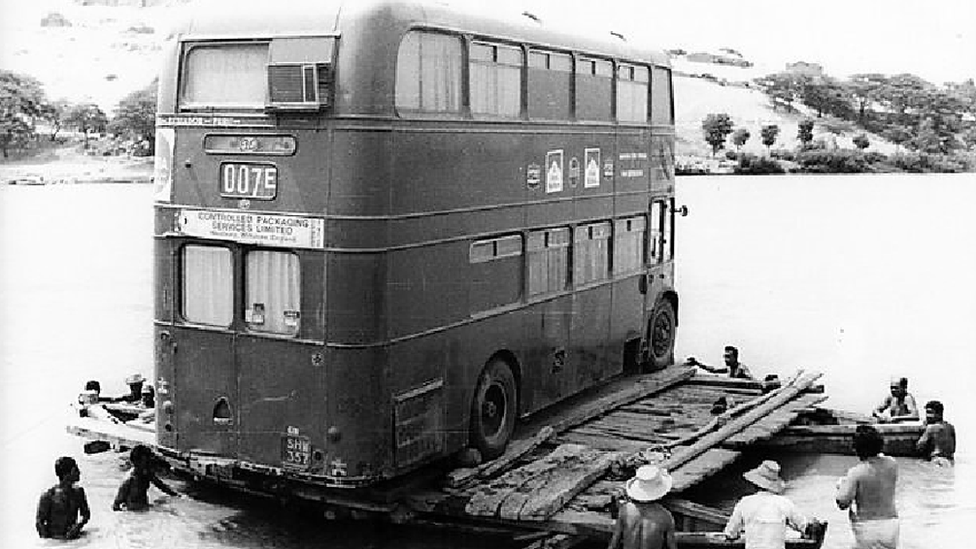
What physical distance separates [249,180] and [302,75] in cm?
104

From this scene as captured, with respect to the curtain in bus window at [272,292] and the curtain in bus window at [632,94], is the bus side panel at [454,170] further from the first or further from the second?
the curtain in bus window at [632,94]

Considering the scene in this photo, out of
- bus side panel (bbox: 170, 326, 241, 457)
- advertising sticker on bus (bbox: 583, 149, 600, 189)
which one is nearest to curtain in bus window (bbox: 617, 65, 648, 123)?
advertising sticker on bus (bbox: 583, 149, 600, 189)

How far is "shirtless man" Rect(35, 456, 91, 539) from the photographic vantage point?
1174 cm

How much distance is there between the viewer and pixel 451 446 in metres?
11.3

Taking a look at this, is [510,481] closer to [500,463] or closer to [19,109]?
[500,463]

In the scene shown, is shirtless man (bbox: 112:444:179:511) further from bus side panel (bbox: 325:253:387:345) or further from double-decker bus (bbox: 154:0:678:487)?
bus side panel (bbox: 325:253:387:345)

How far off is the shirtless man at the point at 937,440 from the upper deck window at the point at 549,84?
5.75 m

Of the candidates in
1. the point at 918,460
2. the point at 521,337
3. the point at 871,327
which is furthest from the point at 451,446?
the point at 871,327

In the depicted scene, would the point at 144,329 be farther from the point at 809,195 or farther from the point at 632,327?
the point at 809,195

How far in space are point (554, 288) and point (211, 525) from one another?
436 centimetres

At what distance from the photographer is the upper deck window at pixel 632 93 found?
15.4m

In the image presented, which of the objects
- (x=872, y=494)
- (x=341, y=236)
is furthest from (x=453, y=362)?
(x=872, y=494)

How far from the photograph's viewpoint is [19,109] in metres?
39.2

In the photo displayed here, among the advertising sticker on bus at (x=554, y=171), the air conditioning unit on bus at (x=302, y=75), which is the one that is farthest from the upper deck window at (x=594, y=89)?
the air conditioning unit on bus at (x=302, y=75)
